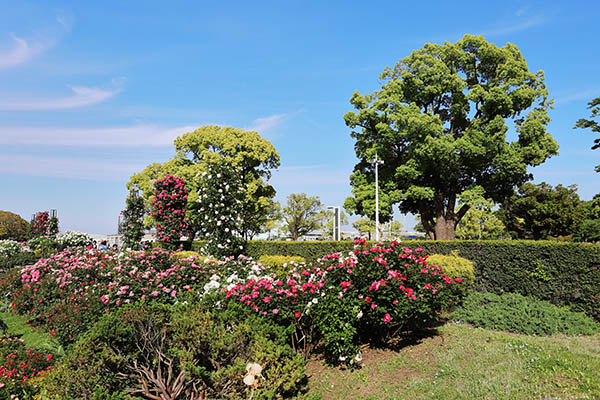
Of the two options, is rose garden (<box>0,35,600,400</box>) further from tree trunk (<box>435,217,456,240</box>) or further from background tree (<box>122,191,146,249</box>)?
tree trunk (<box>435,217,456,240</box>)

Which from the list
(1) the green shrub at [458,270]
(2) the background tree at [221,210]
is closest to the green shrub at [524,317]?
(1) the green shrub at [458,270]

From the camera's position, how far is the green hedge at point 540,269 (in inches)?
323

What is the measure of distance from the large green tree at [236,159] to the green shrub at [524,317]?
18.8 meters

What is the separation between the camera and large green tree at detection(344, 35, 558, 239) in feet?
63.6

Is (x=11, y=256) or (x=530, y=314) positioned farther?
(x=11, y=256)

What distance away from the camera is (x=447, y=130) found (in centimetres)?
2166

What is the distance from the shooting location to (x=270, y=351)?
4434 millimetres

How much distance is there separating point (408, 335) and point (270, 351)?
2821 millimetres

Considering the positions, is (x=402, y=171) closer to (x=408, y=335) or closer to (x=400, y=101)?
(x=400, y=101)

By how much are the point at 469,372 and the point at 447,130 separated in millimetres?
18987

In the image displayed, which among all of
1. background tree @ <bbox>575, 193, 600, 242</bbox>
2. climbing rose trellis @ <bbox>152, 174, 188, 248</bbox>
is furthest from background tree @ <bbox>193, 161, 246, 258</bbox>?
background tree @ <bbox>575, 193, 600, 242</bbox>

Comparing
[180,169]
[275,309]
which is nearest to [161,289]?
[275,309]

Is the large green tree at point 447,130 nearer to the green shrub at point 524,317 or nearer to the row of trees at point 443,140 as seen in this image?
the row of trees at point 443,140

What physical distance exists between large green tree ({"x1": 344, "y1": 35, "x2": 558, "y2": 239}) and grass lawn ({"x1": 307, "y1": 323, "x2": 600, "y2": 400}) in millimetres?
14759
